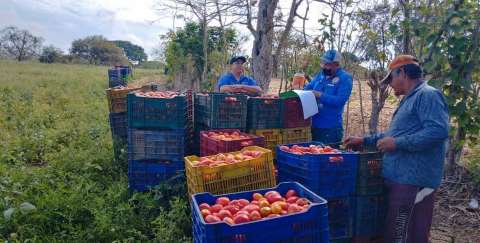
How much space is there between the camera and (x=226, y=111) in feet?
14.9

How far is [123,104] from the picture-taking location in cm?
598

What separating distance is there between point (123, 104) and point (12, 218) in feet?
8.03

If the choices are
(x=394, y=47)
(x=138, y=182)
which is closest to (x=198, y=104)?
(x=138, y=182)

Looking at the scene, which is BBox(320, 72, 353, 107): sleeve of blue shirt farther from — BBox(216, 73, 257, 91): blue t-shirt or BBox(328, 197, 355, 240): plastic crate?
BBox(328, 197, 355, 240): plastic crate

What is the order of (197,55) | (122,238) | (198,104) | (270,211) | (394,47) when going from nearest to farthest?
(270,211), (122,238), (198,104), (394,47), (197,55)

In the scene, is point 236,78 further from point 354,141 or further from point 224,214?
point 224,214

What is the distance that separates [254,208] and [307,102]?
93.0 inches

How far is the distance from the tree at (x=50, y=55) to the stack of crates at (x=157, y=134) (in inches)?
2832

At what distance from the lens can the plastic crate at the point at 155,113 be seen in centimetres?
440

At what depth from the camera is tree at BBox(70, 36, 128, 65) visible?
7944 cm

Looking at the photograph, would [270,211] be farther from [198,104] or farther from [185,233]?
[198,104]

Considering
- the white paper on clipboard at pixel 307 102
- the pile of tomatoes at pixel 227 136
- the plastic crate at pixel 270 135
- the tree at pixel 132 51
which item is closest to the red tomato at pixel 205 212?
the pile of tomatoes at pixel 227 136

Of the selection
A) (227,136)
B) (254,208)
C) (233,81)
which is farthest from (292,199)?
(233,81)

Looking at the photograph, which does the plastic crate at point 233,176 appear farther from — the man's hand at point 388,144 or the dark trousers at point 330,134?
the dark trousers at point 330,134
